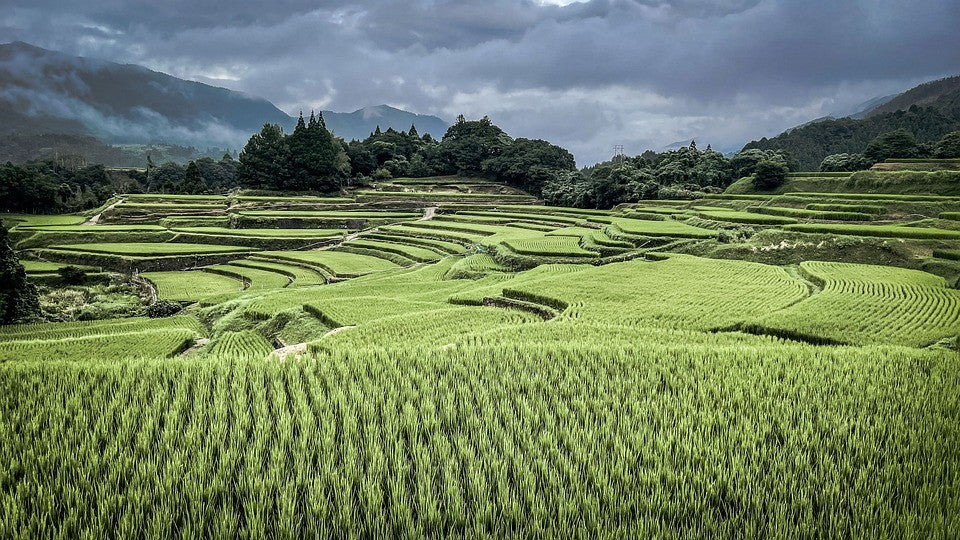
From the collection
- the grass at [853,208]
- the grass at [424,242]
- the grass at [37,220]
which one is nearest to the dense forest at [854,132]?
the grass at [853,208]

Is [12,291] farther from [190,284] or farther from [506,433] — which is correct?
[506,433]

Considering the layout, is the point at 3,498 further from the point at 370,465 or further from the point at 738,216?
the point at 738,216

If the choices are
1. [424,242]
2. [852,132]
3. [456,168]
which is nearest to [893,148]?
[424,242]

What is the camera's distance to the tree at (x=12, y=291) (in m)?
15.6

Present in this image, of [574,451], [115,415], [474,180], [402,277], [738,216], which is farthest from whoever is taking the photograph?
[474,180]

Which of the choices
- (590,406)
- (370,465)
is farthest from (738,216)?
(370,465)

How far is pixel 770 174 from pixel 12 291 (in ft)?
149

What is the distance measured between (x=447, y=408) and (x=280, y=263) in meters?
27.2

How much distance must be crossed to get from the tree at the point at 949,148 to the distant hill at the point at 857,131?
30.0 m

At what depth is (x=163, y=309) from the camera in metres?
18.6

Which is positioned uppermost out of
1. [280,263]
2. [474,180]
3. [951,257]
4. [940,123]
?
[940,123]

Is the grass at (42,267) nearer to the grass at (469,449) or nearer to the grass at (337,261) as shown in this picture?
the grass at (337,261)

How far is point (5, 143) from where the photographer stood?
125938 millimetres

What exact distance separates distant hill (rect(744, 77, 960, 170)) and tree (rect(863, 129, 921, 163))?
25.3 meters
